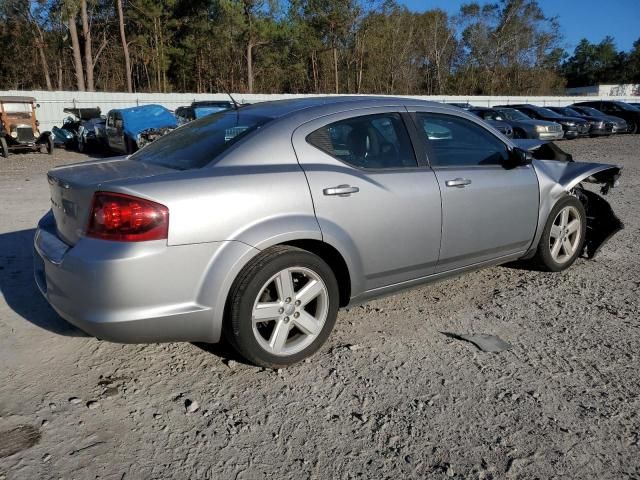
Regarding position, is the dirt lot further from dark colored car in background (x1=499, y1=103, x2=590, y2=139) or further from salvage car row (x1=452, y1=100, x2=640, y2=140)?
dark colored car in background (x1=499, y1=103, x2=590, y2=139)

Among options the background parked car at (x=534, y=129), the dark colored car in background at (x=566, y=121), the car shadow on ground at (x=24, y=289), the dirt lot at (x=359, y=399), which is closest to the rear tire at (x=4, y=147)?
the car shadow on ground at (x=24, y=289)

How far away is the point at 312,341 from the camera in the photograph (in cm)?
313

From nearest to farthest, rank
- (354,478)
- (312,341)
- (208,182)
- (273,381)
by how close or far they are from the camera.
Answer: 1. (354,478)
2. (208,182)
3. (273,381)
4. (312,341)

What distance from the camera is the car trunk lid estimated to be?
2732 millimetres

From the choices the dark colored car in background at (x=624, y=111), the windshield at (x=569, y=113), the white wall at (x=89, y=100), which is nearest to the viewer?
the windshield at (x=569, y=113)

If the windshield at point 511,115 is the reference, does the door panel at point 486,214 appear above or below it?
below

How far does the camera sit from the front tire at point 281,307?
2.83m

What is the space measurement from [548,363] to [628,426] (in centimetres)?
63

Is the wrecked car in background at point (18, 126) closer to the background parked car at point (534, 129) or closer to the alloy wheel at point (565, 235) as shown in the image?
the background parked car at point (534, 129)

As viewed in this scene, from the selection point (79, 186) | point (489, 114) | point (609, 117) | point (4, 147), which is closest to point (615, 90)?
point (609, 117)

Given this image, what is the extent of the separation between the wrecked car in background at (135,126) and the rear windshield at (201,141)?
442 inches

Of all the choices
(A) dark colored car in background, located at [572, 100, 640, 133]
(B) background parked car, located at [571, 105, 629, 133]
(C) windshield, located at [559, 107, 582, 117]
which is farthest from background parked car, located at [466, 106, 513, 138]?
(A) dark colored car in background, located at [572, 100, 640, 133]

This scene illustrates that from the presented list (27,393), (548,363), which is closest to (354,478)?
(548,363)

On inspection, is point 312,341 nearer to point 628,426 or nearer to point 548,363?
point 548,363
